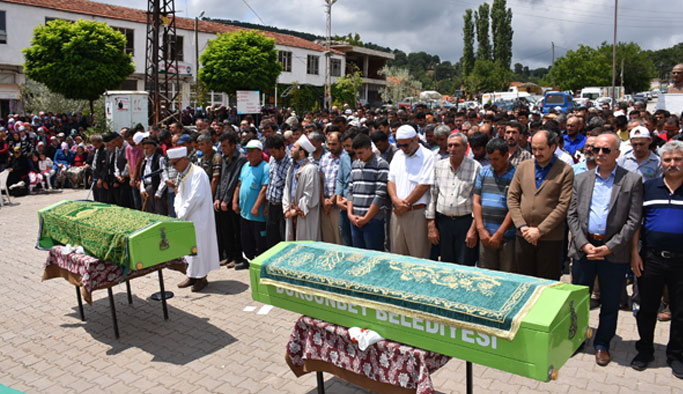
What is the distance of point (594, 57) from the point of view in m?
57.9

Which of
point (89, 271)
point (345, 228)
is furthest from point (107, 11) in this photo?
point (89, 271)

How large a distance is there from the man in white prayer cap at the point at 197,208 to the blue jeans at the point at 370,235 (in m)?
1.83

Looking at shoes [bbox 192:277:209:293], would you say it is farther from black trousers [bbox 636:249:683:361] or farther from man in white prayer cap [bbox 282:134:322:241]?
black trousers [bbox 636:249:683:361]

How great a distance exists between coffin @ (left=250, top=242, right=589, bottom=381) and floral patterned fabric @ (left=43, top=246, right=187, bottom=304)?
2104 mm

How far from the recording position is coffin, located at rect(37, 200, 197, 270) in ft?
16.6

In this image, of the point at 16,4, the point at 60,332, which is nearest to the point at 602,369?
the point at 60,332

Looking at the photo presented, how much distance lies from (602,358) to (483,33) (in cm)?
7388

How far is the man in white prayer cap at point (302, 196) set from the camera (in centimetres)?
673

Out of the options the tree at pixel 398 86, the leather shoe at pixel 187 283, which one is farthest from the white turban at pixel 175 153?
the tree at pixel 398 86

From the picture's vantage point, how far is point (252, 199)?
743 cm

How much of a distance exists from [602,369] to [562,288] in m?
1.98

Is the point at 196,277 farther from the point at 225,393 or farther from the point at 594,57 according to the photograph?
the point at 594,57

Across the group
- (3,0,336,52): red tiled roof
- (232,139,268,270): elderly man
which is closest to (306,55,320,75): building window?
(3,0,336,52): red tiled roof

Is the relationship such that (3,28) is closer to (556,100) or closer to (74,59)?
(74,59)
